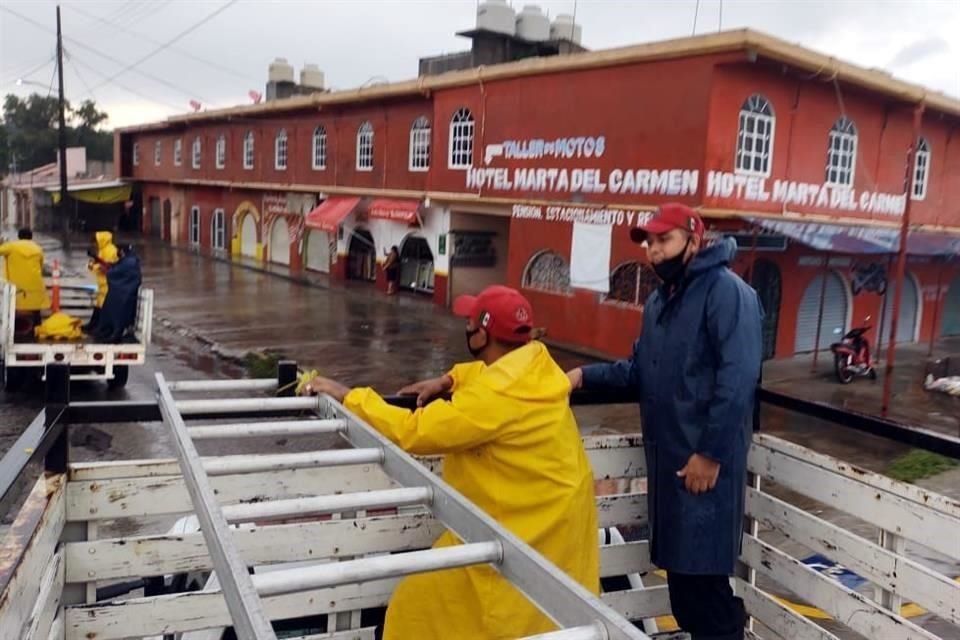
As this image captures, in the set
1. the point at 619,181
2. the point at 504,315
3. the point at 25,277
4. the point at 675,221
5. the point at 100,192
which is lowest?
the point at 25,277

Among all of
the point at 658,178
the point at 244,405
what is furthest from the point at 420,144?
the point at 244,405

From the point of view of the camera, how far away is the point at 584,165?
51.3ft

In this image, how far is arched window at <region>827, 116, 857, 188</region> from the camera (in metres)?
15.3

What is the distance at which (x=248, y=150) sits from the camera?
30.1 m

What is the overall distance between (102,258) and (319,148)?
49.2 feet

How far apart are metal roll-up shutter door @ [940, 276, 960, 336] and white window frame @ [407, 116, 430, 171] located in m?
13.0

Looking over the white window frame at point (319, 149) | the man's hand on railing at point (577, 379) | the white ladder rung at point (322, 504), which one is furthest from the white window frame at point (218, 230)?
the white ladder rung at point (322, 504)

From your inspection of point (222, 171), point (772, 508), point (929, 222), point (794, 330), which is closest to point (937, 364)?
point (794, 330)

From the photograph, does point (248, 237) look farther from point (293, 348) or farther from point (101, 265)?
point (101, 265)

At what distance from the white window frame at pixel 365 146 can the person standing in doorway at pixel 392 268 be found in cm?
275

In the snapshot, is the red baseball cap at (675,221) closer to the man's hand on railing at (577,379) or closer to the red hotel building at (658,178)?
the man's hand on railing at (577,379)

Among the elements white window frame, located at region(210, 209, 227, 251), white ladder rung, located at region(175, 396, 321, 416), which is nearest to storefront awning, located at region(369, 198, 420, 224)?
white window frame, located at region(210, 209, 227, 251)

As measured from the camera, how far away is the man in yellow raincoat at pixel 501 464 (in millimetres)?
2469

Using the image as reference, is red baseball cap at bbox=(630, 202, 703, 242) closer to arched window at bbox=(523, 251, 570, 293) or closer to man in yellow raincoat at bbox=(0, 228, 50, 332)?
man in yellow raincoat at bbox=(0, 228, 50, 332)
